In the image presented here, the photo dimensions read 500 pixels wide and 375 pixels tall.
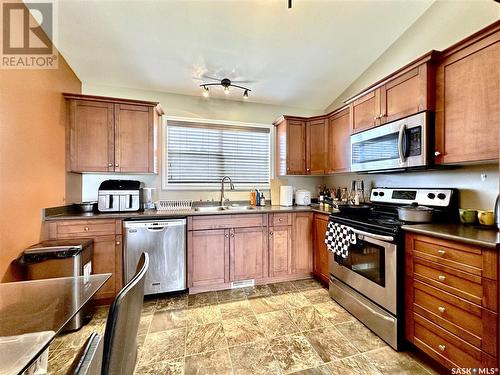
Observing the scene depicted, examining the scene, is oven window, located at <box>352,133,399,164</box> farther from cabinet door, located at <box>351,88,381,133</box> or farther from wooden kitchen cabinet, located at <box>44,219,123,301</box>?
wooden kitchen cabinet, located at <box>44,219,123,301</box>

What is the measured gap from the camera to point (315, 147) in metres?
3.37

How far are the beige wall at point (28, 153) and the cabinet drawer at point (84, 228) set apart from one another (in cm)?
17

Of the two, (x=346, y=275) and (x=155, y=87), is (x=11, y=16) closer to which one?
(x=155, y=87)

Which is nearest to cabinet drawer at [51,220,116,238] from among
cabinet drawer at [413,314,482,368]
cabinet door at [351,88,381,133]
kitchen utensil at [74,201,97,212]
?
kitchen utensil at [74,201,97,212]

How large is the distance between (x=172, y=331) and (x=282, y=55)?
10.4ft

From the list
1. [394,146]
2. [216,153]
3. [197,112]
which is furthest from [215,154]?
[394,146]

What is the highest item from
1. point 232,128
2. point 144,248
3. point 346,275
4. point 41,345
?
point 232,128

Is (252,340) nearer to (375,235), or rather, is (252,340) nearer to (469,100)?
(375,235)

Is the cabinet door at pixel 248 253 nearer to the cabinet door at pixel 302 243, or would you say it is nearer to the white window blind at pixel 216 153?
the cabinet door at pixel 302 243

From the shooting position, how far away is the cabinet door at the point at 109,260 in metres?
2.26

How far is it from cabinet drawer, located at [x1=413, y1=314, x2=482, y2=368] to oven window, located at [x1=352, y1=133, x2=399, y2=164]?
1408mm

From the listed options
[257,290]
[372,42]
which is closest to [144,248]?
[257,290]

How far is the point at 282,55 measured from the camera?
263 centimetres

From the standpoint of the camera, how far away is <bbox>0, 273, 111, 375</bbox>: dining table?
0.67 meters
